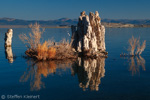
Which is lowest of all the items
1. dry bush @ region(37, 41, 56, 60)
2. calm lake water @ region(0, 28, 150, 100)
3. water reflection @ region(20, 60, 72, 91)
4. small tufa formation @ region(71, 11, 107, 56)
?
calm lake water @ region(0, 28, 150, 100)

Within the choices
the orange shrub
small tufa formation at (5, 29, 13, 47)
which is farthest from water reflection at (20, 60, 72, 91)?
small tufa formation at (5, 29, 13, 47)

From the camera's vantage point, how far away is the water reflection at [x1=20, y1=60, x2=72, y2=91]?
33.3 ft

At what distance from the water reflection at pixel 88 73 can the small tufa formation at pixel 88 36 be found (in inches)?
82.3

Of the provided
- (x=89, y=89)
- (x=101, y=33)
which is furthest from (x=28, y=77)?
(x=101, y=33)

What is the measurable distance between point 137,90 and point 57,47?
9433mm

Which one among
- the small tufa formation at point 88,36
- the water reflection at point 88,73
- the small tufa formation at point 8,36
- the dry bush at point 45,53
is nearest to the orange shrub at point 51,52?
the dry bush at point 45,53

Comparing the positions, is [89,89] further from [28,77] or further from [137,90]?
[28,77]

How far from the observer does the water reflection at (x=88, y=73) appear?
33.7 feet

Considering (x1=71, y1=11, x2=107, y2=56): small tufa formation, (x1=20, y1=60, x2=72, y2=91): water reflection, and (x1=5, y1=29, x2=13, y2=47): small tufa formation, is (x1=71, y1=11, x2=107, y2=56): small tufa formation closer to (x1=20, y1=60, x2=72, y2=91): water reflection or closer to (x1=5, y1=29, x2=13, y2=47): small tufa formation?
(x1=20, y1=60, x2=72, y2=91): water reflection

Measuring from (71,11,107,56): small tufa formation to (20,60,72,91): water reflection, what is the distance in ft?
10.4

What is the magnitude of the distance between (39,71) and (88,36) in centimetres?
691

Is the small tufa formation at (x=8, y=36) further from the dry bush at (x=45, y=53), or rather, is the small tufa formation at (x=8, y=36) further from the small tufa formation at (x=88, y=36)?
the dry bush at (x=45, y=53)

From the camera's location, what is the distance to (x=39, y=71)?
504 inches

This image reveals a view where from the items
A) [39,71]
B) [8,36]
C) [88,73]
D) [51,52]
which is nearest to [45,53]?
[51,52]
